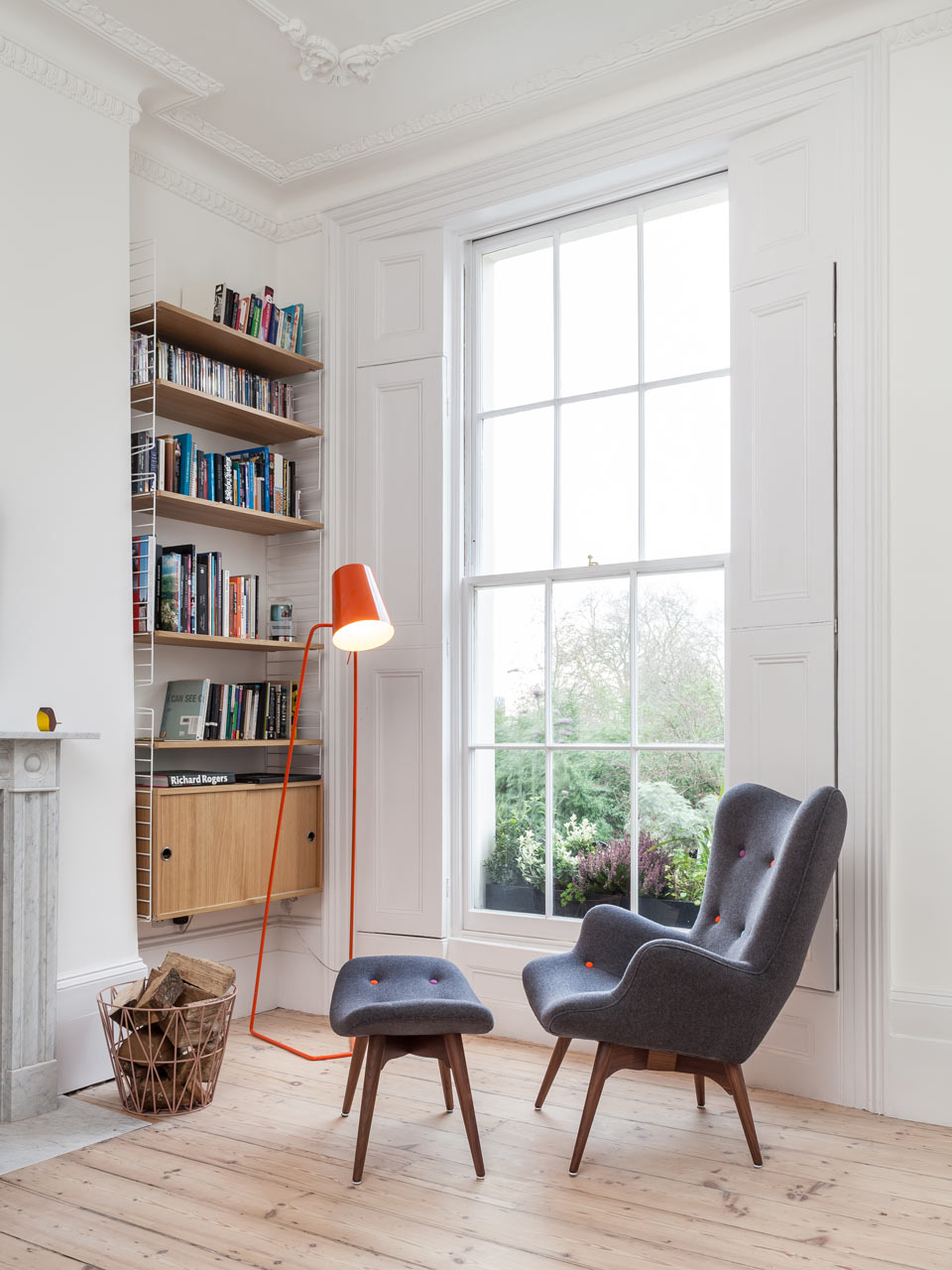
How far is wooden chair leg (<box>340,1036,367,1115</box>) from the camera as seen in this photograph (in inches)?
111

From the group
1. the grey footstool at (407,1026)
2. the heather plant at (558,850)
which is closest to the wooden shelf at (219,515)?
the heather plant at (558,850)

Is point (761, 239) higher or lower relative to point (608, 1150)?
higher

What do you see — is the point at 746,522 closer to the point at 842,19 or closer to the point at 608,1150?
the point at 842,19

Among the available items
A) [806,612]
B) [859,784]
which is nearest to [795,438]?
[806,612]

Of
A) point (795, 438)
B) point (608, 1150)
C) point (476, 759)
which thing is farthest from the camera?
point (476, 759)

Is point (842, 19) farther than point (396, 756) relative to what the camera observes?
Answer: No

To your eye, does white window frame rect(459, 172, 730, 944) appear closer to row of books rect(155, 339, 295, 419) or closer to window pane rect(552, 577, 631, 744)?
window pane rect(552, 577, 631, 744)

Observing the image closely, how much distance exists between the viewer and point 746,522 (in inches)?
133

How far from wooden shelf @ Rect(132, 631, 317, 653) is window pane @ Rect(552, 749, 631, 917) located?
113 centimetres

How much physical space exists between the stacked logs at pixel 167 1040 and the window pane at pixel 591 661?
4.93 feet

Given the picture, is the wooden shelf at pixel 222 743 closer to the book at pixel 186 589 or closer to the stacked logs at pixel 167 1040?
the book at pixel 186 589

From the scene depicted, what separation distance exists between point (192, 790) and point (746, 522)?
2.08 metres

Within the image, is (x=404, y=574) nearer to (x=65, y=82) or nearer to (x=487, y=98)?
(x=487, y=98)

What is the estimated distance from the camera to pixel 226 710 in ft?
12.6
